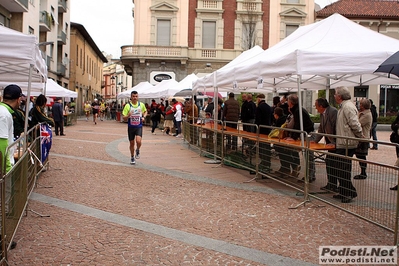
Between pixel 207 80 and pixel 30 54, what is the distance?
6.11 metres

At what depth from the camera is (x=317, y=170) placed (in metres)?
6.44

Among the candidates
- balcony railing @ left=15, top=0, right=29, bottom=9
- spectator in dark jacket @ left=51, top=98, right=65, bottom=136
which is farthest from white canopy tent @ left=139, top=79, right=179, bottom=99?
balcony railing @ left=15, top=0, right=29, bottom=9

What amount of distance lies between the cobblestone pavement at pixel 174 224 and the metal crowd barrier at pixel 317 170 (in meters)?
0.23

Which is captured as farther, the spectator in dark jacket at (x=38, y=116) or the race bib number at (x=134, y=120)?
the race bib number at (x=134, y=120)

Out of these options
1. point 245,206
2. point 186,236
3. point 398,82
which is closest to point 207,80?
point 398,82

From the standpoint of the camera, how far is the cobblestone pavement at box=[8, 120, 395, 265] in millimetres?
4461

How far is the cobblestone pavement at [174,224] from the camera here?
14.6 feet

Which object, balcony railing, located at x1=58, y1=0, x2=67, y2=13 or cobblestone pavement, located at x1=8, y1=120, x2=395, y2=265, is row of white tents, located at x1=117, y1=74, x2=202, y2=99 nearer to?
cobblestone pavement, located at x1=8, y1=120, x2=395, y2=265

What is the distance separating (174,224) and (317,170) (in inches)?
94.1

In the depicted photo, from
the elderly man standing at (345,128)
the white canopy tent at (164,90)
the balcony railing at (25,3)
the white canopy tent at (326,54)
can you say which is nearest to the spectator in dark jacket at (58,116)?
the white canopy tent at (164,90)

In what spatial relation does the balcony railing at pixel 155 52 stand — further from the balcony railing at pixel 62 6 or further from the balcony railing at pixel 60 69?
the balcony railing at pixel 62 6

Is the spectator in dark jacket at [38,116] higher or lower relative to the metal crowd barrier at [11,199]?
higher

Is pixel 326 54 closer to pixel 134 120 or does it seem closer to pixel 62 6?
pixel 134 120

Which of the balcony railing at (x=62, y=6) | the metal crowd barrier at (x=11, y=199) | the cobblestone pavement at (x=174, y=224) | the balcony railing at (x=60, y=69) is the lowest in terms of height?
the cobblestone pavement at (x=174, y=224)
